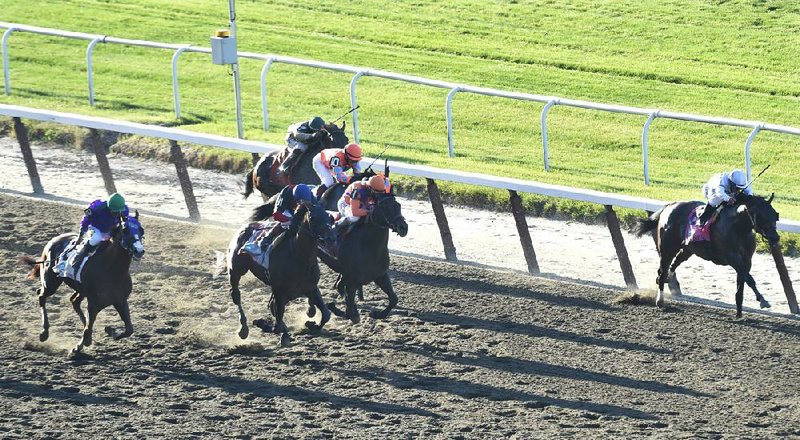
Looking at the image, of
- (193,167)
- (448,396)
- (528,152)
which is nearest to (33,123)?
(193,167)

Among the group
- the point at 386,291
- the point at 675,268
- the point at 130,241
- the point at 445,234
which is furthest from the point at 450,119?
the point at 130,241

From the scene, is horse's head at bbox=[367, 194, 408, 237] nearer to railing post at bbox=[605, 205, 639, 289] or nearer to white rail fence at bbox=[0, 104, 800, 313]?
white rail fence at bbox=[0, 104, 800, 313]

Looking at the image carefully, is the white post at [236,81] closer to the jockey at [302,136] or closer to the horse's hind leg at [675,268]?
the jockey at [302,136]

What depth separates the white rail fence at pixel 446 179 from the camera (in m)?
13.8

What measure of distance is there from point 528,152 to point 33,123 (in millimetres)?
5879

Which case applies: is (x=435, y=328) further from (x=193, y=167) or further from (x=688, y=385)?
(x=193, y=167)

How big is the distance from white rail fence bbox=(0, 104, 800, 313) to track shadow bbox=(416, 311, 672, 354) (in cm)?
156

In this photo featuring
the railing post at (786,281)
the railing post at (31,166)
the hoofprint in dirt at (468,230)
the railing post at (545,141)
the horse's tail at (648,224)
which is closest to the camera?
the railing post at (786,281)

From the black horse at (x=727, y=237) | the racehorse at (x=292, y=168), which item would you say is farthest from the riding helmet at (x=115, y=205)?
the black horse at (x=727, y=237)

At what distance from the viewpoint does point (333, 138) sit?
46.3ft

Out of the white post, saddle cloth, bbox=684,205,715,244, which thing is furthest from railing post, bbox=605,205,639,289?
the white post

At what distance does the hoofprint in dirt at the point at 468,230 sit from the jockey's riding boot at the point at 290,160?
56.6 inches

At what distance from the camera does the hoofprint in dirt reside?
13969 mm

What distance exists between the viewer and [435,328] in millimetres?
12406
